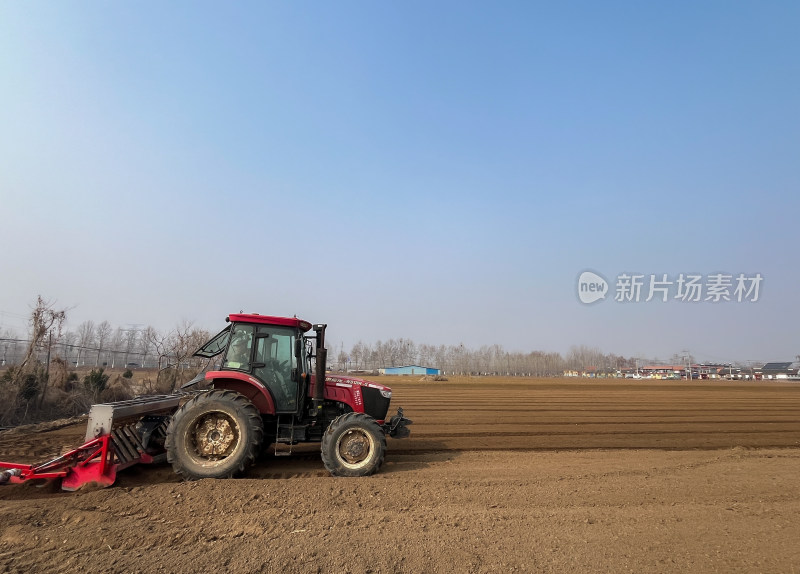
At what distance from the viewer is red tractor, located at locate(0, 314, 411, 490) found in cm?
595

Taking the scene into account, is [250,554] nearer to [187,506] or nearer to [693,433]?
[187,506]

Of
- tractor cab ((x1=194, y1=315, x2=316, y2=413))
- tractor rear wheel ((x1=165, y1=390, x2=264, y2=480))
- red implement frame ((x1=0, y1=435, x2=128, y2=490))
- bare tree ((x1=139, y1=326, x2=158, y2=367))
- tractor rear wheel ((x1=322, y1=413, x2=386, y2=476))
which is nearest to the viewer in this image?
red implement frame ((x1=0, y1=435, x2=128, y2=490))

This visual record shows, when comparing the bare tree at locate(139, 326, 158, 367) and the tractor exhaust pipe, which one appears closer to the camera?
the tractor exhaust pipe

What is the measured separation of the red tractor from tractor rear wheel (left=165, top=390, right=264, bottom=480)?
0.04 ft

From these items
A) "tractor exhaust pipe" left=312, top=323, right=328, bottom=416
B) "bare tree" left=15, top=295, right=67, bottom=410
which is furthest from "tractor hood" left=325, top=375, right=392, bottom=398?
"bare tree" left=15, top=295, right=67, bottom=410

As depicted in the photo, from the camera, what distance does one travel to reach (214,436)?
648cm

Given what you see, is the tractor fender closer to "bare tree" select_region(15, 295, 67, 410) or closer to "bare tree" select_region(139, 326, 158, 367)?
"bare tree" select_region(15, 295, 67, 410)

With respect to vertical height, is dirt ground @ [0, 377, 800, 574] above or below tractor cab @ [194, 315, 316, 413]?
below

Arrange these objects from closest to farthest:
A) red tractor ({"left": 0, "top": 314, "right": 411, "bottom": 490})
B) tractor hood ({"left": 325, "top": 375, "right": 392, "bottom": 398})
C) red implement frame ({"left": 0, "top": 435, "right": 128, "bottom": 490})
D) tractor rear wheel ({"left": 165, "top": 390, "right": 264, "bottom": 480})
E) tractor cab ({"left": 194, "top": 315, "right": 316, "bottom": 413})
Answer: red implement frame ({"left": 0, "top": 435, "right": 128, "bottom": 490}), red tractor ({"left": 0, "top": 314, "right": 411, "bottom": 490}), tractor rear wheel ({"left": 165, "top": 390, "right": 264, "bottom": 480}), tractor cab ({"left": 194, "top": 315, "right": 316, "bottom": 413}), tractor hood ({"left": 325, "top": 375, "right": 392, "bottom": 398})

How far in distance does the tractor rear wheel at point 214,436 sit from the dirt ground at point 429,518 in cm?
41

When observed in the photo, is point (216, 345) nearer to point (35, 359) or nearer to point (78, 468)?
point (78, 468)

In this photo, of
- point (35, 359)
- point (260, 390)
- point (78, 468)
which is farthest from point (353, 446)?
point (35, 359)

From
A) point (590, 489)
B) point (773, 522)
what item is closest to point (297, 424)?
point (590, 489)

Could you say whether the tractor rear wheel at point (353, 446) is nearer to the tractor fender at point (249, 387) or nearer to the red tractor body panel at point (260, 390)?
the red tractor body panel at point (260, 390)
